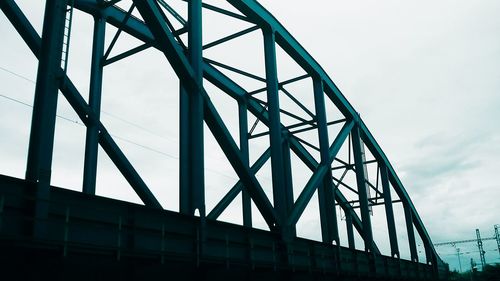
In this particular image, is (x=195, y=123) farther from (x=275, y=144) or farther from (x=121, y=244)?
(x=275, y=144)

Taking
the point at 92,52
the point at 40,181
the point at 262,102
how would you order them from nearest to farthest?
1. the point at 40,181
2. the point at 92,52
3. the point at 262,102

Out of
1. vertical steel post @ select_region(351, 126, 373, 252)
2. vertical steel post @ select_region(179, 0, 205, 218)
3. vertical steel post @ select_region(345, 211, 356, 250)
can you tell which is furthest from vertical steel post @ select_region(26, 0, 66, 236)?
vertical steel post @ select_region(345, 211, 356, 250)

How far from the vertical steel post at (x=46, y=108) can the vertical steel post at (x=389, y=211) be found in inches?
1149

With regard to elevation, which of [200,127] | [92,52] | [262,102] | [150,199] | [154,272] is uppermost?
[262,102]

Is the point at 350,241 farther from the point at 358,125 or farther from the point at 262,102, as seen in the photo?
the point at 262,102

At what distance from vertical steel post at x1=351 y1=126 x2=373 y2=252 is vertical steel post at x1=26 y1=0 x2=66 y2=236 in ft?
73.2

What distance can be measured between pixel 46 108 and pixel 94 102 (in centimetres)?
894

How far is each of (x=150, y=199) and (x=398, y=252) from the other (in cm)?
2363

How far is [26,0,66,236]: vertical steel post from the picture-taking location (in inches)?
356

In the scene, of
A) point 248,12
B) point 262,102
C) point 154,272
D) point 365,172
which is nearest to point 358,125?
point 365,172

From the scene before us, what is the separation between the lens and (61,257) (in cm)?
885

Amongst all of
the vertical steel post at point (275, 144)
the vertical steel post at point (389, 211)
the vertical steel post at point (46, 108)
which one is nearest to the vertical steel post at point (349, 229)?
the vertical steel post at point (389, 211)

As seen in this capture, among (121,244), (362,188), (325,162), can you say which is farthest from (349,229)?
(121,244)

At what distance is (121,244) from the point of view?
1110 cm
